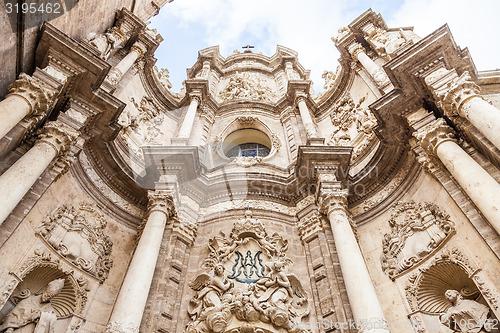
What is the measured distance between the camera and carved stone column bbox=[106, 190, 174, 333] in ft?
20.2

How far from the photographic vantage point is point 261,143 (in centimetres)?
1479

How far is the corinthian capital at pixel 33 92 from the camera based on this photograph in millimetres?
6918

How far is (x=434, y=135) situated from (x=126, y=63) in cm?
1049

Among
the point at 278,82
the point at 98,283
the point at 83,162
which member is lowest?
the point at 98,283

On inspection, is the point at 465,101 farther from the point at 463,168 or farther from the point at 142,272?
the point at 142,272

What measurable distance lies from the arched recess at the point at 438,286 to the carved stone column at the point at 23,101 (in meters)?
8.36

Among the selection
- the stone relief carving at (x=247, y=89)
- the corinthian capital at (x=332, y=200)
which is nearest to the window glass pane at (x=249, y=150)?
the stone relief carving at (x=247, y=89)

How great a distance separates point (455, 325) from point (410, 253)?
64.5 inches

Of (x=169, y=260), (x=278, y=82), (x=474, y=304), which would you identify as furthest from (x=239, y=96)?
(x=474, y=304)

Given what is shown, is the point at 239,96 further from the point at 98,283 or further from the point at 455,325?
the point at 455,325

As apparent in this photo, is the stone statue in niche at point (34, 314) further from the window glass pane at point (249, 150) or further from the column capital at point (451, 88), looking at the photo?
the column capital at point (451, 88)

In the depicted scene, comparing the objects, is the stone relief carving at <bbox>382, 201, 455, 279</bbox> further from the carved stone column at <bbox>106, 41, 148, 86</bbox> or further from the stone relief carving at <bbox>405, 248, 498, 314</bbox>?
the carved stone column at <bbox>106, 41, 148, 86</bbox>

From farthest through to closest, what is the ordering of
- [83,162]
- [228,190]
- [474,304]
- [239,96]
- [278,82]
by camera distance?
[278,82], [239,96], [228,190], [83,162], [474,304]

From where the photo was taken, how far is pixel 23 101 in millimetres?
6824
